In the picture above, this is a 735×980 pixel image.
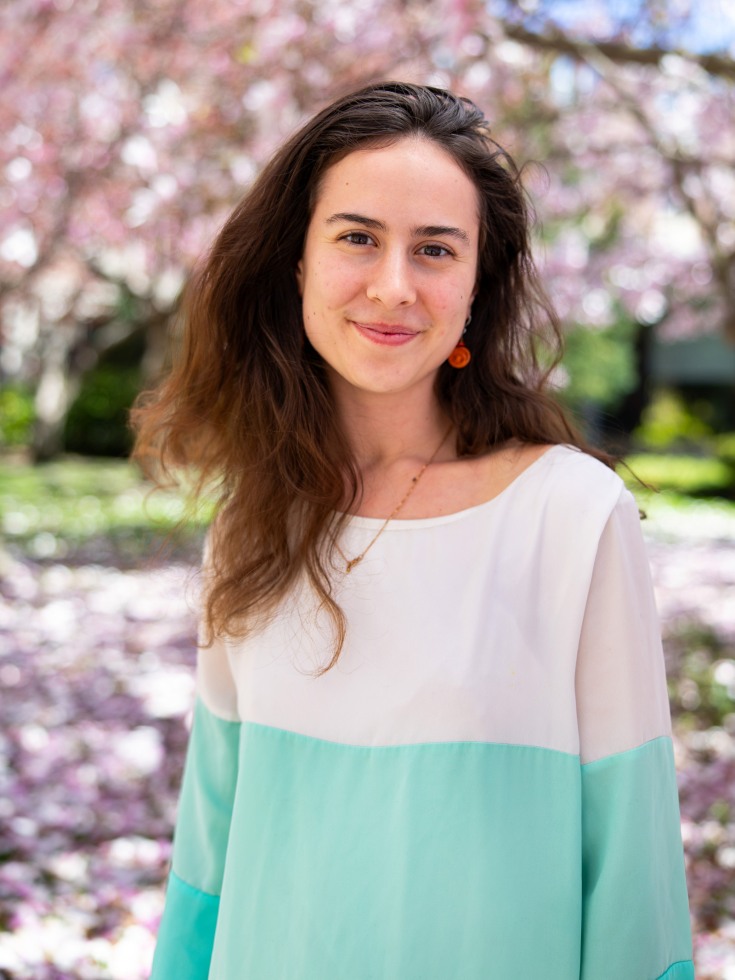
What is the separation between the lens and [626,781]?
1.23m

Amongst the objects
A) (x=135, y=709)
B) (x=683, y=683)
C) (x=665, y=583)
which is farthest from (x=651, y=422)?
(x=135, y=709)

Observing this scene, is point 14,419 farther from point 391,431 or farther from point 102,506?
point 391,431

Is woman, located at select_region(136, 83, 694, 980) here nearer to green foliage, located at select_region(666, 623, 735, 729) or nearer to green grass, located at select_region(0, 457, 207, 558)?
green foliage, located at select_region(666, 623, 735, 729)

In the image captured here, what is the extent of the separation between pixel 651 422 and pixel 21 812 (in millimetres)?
20276

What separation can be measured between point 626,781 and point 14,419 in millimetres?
16677

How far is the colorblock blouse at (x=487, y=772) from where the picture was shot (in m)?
1.25

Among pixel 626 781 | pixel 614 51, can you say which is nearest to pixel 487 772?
pixel 626 781

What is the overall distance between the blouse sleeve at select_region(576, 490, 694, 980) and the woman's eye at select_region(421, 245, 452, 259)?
0.42m

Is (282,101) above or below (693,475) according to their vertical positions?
above

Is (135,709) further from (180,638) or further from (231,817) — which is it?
(231,817)

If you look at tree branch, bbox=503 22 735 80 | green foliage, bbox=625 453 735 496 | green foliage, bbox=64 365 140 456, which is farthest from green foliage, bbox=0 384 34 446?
tree branch, bbox=503 22 735 80

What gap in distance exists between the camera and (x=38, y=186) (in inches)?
261

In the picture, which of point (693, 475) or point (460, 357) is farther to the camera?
point (693, 475)

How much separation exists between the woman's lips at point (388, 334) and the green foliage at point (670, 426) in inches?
729
